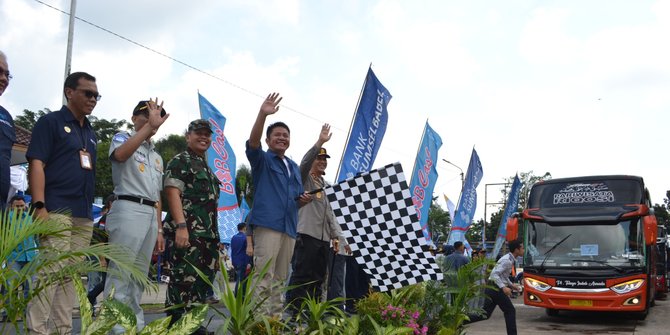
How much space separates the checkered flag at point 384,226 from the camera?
5.99 m

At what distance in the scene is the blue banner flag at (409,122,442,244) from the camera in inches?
629

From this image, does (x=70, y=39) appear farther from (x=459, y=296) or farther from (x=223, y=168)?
(x=459, y=296)

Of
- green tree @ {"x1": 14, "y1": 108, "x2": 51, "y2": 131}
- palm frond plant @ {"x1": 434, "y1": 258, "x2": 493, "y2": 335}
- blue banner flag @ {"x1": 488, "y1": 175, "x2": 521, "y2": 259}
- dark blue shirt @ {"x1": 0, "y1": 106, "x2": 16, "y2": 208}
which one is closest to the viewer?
dark blue shirt @ {"x1": 0, "y1": 106, "x2": 16, "y2": 208}

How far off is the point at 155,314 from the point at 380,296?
398 centimetres

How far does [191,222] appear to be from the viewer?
4.62 metres

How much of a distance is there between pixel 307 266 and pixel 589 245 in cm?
783

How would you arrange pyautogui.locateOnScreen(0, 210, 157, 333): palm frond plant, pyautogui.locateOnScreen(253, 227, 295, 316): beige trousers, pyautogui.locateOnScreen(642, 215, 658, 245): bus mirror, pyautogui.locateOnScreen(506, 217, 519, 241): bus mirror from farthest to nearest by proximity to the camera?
pyautogui.locateOnScreen(506, 217, 519, 241): bus mirror, pyautogui.locateOnScreen(642, 215, 658, 245): bus mirror, pyautogui.locateOnScreen(253, 227, 295, 316): beige trousers, pyautogui.locateOnScreen(0, 210, 157, 333): palm frond plant

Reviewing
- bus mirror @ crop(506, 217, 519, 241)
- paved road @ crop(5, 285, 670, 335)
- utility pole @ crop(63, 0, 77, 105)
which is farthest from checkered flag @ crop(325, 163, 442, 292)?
utility pole @ crop(63, 0, 77, 105)

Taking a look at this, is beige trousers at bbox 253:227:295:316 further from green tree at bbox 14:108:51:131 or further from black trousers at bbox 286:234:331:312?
green tree at bbox 14:108:51:131

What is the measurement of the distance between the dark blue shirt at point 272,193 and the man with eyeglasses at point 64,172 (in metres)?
1.42

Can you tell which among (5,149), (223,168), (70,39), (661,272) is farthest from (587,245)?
(70,39)

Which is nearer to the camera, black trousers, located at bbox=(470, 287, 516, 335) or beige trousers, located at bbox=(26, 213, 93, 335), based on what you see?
beige trousers, located at bbox=(26, 213, 93, 335)

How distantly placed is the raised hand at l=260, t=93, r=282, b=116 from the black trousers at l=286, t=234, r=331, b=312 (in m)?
1.64

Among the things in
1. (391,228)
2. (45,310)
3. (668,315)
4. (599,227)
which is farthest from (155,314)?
(668,315)
